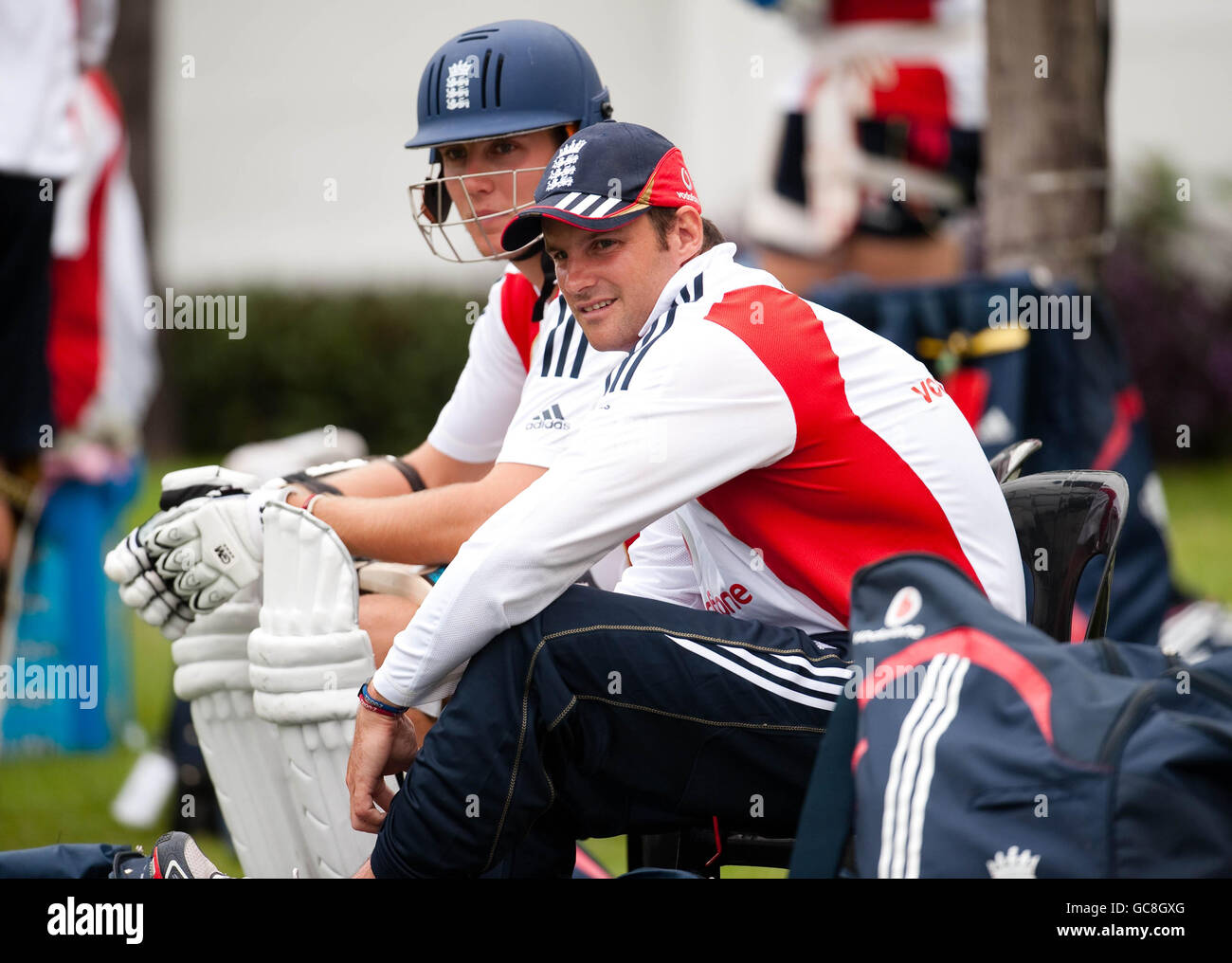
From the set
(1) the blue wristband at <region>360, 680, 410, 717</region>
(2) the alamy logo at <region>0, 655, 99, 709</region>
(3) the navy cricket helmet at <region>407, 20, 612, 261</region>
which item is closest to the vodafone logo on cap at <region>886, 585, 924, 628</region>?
(1) the blue wristband at <region>360, 680, 410, 717</region>

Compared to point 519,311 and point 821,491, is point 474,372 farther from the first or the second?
point 821,491

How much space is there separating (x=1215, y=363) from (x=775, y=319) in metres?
7.52

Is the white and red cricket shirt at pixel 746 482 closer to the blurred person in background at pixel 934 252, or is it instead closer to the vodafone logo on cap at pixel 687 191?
the vodafone logo on cap at pixel 687 191

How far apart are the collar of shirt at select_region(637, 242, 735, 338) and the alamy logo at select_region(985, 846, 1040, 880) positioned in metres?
1.07

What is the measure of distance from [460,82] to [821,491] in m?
1.22

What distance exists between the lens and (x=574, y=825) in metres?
2.36

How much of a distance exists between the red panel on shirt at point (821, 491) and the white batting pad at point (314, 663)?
2.16ft

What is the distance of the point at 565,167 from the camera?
7.96 feet

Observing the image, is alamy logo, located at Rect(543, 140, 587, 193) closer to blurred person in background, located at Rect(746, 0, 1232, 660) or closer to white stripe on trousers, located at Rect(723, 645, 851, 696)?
white stripe on trousers, located at Rect(723, 645, 851, 696)

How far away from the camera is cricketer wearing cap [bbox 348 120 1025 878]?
7.14 feet

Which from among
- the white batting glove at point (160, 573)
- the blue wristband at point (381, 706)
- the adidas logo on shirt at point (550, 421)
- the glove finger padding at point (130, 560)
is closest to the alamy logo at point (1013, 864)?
the blue wristband at point (381, 706)

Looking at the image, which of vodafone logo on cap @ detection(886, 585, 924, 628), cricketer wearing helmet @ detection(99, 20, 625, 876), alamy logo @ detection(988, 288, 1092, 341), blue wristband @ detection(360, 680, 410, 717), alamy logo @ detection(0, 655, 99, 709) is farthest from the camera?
Answer: alamy logo @ detection(0, 655, 99, 709)

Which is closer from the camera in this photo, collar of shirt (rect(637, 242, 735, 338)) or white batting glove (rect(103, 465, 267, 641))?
collar of shirt (rect(637, 242, 735, 338))
